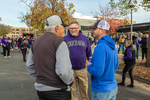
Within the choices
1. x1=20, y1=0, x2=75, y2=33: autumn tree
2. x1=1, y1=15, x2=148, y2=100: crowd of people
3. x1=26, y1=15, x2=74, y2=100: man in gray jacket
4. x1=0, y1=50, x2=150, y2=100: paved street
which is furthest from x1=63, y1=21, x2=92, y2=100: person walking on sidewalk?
x1=20, y1=0, x2=75, y2=33: autumn tree

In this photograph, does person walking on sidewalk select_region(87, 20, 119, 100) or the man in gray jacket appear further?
person walking on sidewalk select_region(87, 20, 119, 100)

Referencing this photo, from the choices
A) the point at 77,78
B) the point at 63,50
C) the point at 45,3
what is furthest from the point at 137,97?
the point at 45,3

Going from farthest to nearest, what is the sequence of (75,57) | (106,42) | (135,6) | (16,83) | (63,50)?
(135,6) → (16,83) → (75,57) → (106,42) → (63,50)

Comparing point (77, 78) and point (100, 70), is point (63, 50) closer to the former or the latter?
point (100, 70)

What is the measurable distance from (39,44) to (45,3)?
1621 cm

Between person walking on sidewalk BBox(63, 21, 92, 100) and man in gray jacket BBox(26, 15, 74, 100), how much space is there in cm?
118

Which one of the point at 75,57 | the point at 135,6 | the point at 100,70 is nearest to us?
the point at 100,70

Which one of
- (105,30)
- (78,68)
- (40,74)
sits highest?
(105,30)

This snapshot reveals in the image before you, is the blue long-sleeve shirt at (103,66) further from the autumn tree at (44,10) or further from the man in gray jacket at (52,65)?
the autumn tree at (44,10)

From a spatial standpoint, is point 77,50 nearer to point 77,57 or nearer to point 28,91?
point 77,57

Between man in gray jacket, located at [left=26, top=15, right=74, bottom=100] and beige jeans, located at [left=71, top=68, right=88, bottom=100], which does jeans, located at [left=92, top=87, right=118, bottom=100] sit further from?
beige jeans, located at [left=71, top=68, right=88, bottom=100]

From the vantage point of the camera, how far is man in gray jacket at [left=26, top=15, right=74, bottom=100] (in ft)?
4.80

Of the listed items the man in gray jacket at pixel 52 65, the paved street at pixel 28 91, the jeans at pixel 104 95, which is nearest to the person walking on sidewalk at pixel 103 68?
the jeans at pixel 104 95

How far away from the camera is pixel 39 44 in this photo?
153cm
